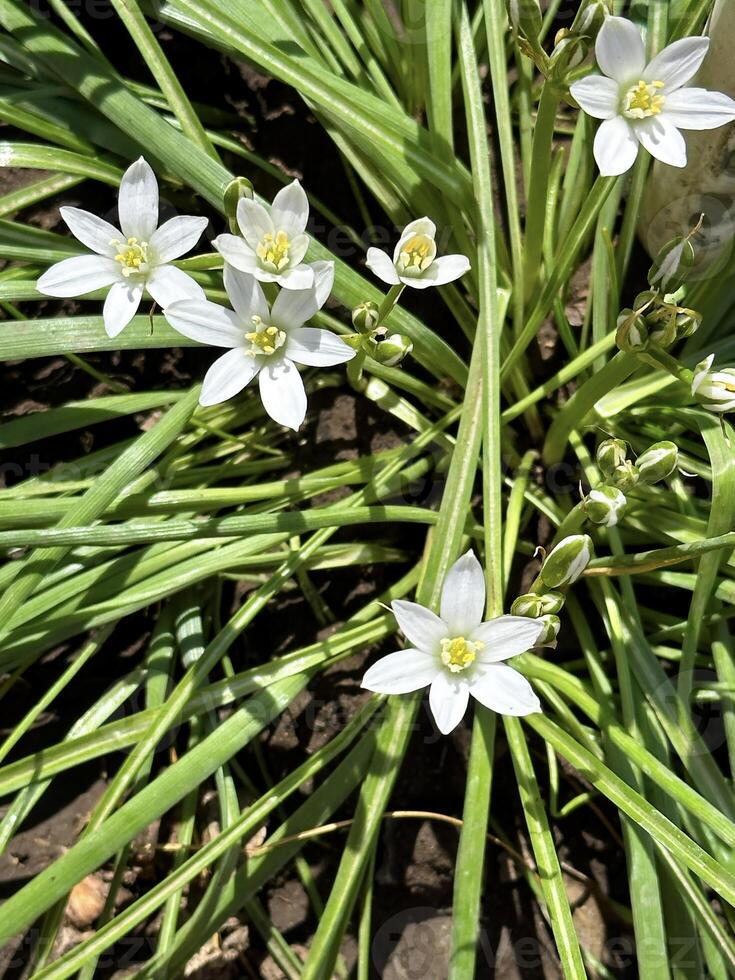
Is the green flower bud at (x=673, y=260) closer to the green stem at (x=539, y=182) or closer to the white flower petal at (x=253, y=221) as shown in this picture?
the green stem at (x=539, y=182)

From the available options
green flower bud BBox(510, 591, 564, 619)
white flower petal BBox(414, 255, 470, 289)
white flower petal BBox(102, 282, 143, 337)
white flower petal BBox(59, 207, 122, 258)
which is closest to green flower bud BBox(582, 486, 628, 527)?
green flower bud BBox(510, 591, 564, 619)

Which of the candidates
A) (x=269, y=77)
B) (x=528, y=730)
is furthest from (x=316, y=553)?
(x=269, y=77)

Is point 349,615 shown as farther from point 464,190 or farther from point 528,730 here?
point 464,190

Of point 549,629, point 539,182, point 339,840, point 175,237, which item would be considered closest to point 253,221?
point 175,237

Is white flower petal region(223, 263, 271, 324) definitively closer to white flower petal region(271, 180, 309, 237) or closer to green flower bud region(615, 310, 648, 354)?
white flower petal region(271, 180, 309, 237)

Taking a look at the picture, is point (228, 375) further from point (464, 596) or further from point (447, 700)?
point (447, 700)

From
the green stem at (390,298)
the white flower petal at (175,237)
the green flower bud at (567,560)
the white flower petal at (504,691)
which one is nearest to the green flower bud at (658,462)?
the green flower bud at (567,560)
